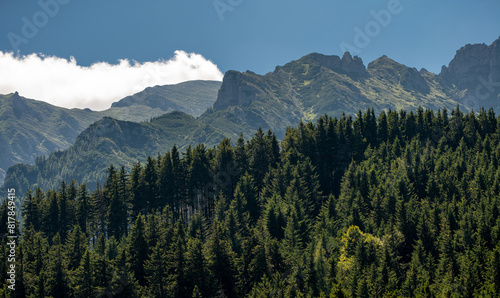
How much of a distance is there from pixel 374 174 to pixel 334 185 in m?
16.9

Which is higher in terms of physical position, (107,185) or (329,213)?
(107,185)

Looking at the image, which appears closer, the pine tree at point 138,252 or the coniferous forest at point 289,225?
the coniferous forest at point 289,225

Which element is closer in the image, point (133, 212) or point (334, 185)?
point (133, 212)

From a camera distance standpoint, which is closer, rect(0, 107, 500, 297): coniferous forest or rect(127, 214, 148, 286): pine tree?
rect(0, 107, 500, 297): coniferous forest

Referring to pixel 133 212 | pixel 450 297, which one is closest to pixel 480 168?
pixel 450 297

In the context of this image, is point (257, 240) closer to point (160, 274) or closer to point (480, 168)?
point (160, 274)

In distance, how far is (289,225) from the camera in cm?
7094

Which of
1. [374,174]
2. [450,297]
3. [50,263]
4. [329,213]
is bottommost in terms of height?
[450,297]

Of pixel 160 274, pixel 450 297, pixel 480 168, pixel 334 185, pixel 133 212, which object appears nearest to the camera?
pixel 450 297

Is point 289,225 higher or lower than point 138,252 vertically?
higher

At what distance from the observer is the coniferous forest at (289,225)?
56969 mm

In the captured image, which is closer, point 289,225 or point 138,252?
point 138,252

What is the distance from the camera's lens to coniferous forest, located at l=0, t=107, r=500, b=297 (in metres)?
57.0

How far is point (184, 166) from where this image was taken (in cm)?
9862
